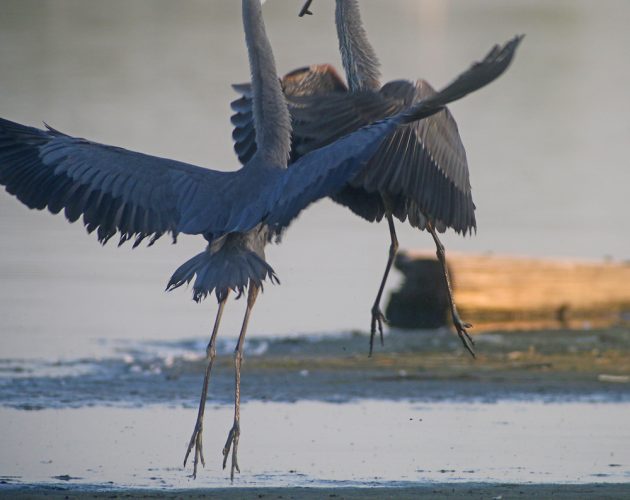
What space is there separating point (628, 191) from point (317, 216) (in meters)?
4.64

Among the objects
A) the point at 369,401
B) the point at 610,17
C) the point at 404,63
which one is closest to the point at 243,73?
the point at 404,63

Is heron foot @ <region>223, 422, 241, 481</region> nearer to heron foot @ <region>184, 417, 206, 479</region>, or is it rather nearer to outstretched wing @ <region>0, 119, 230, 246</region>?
heron foot @ <region>184, 417, 206, 479</region>

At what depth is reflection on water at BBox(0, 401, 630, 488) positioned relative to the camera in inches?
324

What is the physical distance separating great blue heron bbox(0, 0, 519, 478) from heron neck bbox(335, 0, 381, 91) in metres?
1.06

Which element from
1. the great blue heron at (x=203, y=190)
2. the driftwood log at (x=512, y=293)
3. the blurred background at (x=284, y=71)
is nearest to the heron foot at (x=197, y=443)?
the great blue heron at (x=203, y=190)

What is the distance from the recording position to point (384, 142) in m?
9.02

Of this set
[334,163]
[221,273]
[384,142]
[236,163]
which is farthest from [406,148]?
[236,163]

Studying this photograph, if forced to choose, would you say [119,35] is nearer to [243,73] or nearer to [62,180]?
[243,73]

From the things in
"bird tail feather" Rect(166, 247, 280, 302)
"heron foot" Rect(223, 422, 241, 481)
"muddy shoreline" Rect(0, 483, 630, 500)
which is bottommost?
"muddy shoreline" Rect(0, 483, 630, 500)

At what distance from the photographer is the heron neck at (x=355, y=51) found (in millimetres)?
9703

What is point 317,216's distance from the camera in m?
18.2

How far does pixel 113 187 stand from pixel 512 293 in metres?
5.71

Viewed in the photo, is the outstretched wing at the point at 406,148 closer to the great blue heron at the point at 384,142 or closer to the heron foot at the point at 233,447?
the great blue heron at the point at 384,142

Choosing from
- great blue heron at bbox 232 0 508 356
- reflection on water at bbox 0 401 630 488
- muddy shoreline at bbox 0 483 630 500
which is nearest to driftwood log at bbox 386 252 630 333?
reflection on water at bbox 0 401 630 488
